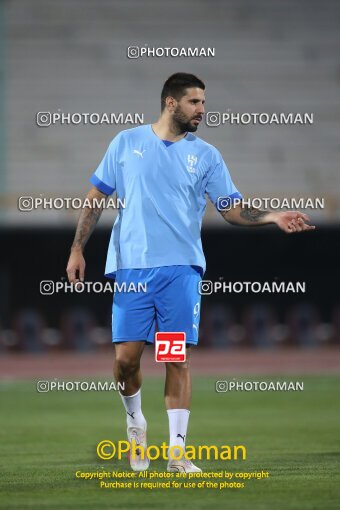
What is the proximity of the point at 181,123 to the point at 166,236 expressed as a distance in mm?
675

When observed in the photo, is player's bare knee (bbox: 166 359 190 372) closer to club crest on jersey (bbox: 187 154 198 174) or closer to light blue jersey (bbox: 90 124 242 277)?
light blue jersey (bbox: 90 124 242 277)

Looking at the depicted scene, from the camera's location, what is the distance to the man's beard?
7063mm

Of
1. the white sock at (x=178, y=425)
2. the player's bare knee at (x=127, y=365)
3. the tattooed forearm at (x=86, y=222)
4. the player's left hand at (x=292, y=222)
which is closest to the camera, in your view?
the player's left hand at (x=292, y=222)

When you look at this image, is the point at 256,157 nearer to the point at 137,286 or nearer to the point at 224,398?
the point at 224,398

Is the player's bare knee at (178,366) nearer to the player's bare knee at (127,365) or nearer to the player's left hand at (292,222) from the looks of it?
the player's bare knee at (127,365)

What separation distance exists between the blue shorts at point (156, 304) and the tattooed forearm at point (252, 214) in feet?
1.63

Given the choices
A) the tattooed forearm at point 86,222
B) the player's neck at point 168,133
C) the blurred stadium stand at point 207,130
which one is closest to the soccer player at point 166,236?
the player's neck at point 168,133

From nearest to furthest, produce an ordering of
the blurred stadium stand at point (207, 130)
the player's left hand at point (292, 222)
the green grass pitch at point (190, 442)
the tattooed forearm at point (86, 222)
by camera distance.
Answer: the green grass pitch at point (190, 442) < the player's left hand at point (292, 222) < the tattooed forearm at point (86, 222) < the blurred stadium stand at point (207, 130)

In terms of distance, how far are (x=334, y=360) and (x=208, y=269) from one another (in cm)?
468

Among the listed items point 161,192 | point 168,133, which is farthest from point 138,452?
point 168,133

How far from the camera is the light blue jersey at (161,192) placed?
7.09 meters

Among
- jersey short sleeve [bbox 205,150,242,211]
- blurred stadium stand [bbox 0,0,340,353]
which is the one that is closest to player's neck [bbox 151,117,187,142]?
jersey short sleeve [bbox 205,150,242,211]

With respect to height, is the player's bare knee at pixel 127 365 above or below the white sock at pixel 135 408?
above

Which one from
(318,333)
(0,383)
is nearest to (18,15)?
(318,333)
